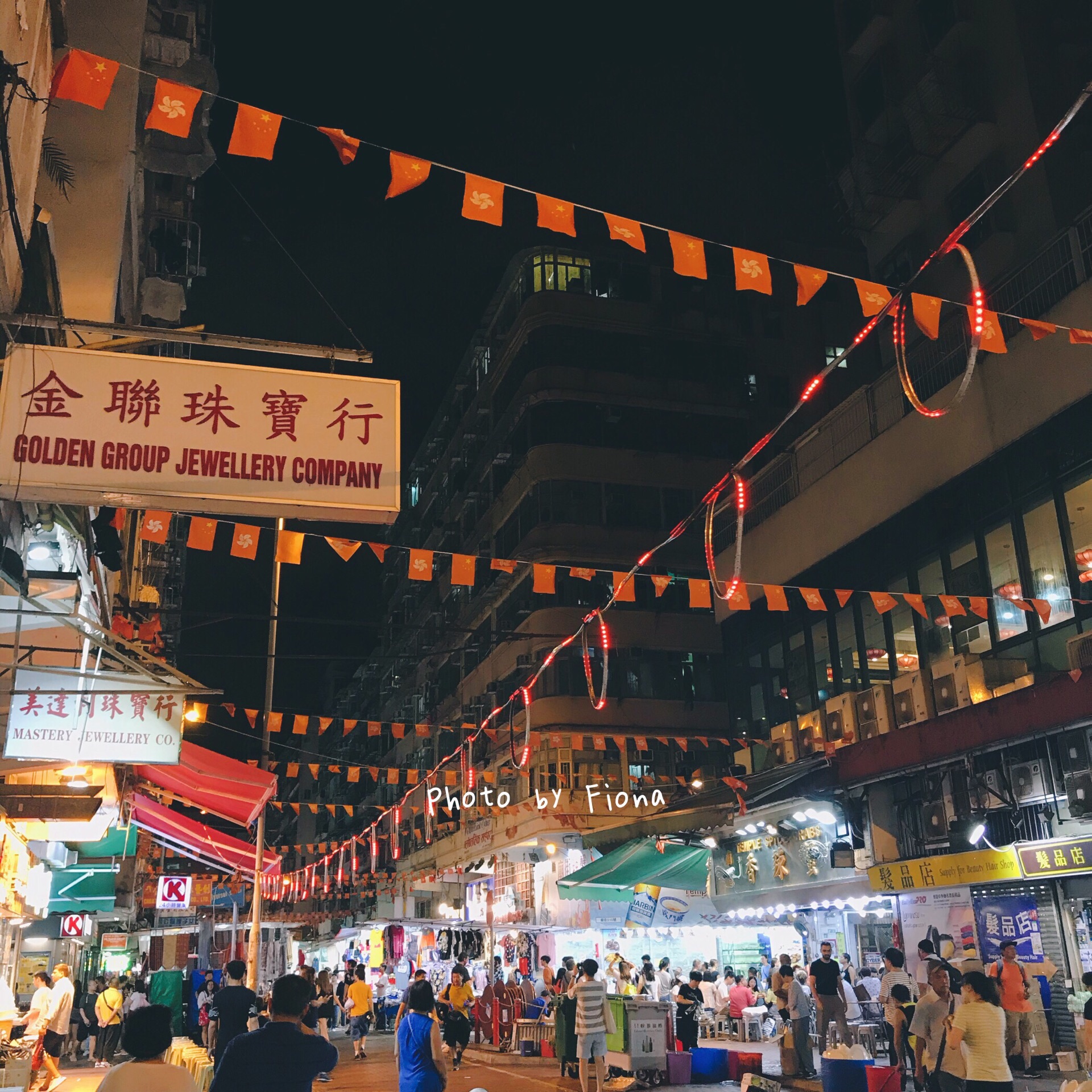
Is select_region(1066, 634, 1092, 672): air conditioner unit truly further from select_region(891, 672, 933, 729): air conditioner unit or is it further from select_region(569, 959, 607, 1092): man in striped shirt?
select_region(569, 959, 607, 1092): man in striped shirt

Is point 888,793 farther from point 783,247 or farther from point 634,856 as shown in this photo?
point 783,247

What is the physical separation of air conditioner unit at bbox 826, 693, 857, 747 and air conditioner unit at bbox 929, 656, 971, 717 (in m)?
2.20

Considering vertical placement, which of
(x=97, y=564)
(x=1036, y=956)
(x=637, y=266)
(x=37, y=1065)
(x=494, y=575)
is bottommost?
(x=37, y=1065)

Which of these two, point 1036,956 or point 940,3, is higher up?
Result: point 940,3

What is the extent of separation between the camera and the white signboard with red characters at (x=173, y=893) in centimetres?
2827

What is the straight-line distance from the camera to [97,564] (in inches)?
523

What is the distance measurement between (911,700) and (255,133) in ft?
47.8

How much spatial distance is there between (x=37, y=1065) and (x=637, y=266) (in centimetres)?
2869

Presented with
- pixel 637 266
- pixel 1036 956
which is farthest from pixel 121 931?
pixel 1036 956

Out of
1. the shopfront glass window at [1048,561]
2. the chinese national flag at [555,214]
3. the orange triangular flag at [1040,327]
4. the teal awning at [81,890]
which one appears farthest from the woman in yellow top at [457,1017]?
the chinese national flag at [555,214]

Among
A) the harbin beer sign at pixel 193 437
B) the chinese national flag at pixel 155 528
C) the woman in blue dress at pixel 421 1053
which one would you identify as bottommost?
the woman in blue dress at pixel 421 1053

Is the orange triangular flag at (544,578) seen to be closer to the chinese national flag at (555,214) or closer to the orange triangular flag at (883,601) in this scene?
the orange triangular flag at (883,601)

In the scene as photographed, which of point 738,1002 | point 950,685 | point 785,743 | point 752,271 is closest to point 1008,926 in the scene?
point 950,685

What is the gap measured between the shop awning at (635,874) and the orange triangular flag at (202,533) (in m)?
10.3
